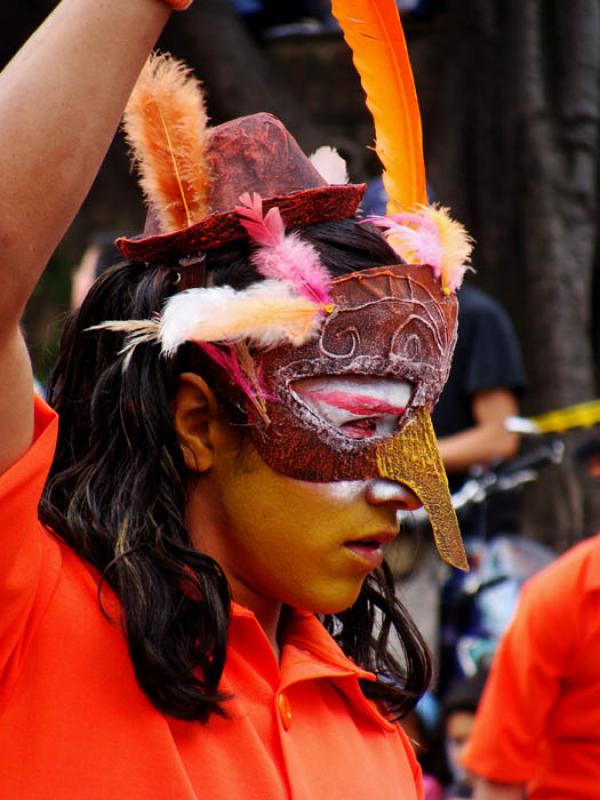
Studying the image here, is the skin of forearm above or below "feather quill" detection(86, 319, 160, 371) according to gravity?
above

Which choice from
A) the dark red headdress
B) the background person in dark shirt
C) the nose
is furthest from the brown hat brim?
the background person in dark shirt

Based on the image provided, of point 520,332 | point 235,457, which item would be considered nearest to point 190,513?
point 235,457

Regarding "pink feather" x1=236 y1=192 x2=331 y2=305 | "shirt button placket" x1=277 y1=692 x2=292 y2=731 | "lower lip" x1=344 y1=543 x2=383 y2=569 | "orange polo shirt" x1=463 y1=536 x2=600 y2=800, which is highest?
"pink feather" x1=236 y1=192 x2=331 y2=305

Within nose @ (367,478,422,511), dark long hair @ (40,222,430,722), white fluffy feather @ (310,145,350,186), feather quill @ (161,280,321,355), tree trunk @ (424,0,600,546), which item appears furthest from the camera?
tree trunk @ (424,0,600,546)

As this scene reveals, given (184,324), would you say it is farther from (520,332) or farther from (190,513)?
(520,332)

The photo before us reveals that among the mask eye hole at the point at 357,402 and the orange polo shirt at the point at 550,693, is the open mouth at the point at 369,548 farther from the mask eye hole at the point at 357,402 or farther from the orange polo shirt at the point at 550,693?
the orange polo shirt at the point at 550,693

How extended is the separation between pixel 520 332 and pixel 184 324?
18.3ft

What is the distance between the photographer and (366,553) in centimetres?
201

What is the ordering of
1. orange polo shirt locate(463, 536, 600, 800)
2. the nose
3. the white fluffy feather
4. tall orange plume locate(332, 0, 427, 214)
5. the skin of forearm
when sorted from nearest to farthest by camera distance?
1. the skin of forearm
2. the nose
3. tall orange plume locate(332, 0, 427, 214)
4. the white fluffy feather
5. orange polo shirt locate(463, 536, 600, 800)

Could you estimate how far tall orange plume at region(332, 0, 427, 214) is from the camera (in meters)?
2.11

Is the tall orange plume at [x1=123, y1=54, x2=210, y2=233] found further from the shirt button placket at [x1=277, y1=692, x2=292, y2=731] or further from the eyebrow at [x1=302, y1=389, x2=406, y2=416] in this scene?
the shirt button placket at [x1=277, y1=692, x2=292, y2=731]

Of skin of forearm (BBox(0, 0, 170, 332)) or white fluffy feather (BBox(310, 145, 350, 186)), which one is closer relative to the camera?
skin of forearm (BBox(0, 0, 170, 332))

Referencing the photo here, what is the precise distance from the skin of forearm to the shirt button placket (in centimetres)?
73

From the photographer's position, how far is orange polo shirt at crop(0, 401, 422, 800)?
167 centimetres
